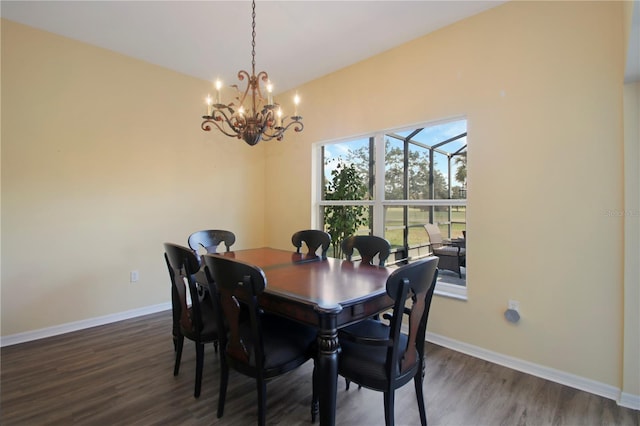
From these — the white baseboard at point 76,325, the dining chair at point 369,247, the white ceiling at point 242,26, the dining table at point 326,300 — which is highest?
the white ceiling at point 242,26

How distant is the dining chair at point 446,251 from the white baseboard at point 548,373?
69cm

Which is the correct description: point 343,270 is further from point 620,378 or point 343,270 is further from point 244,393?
point 620,378

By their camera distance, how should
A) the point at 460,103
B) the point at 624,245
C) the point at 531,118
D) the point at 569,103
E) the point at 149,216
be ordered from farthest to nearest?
1. the point at 149,216
2. the point at 460,103
3. the point at 531,118
4. the point at 569,103
5. the point at 624,245

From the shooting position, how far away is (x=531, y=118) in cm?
244

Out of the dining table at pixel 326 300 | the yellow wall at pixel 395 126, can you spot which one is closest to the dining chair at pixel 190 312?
the dining table at pixel 326 300

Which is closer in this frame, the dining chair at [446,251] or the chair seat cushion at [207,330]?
the chair seat cushion at [207,330]

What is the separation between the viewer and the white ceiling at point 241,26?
2.65 m

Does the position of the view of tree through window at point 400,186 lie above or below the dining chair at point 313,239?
above

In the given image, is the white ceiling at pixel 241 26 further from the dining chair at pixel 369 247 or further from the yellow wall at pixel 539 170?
the dining chair at pixel 369 247

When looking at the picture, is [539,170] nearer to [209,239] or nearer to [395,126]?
[395,126]

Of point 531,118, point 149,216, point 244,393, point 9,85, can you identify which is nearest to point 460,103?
point 531,118

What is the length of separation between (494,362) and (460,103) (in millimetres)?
2284

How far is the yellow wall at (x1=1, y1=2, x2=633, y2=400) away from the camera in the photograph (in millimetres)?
2199

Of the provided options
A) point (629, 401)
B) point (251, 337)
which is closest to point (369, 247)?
point (251, 337)
